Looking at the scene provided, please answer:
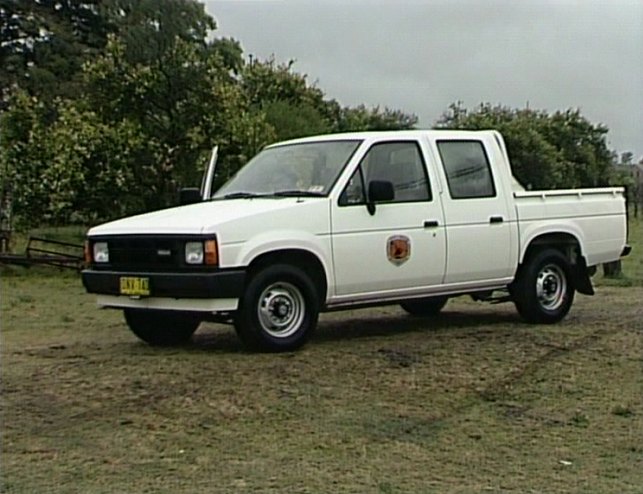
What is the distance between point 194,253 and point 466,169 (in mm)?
3059

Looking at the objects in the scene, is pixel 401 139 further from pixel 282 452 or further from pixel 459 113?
pixel 459 113

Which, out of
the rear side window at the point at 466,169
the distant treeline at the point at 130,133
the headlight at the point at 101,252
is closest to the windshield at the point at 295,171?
the rear side window at the point at 466,169

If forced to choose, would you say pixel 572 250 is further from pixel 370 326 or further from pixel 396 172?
pixel 396 172

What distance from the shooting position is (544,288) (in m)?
9.95

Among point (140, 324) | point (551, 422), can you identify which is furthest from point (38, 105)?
point (551, 422)

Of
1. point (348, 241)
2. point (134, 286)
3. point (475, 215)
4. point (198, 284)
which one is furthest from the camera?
point (475, 215)

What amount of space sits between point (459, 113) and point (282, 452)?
119 ft

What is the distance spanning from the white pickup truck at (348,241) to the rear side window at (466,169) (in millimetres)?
13

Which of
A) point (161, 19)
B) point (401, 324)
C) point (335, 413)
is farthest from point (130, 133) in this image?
point (335, 413)

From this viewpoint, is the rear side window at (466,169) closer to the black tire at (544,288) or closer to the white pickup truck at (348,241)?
the white pickup truck at (348,241)

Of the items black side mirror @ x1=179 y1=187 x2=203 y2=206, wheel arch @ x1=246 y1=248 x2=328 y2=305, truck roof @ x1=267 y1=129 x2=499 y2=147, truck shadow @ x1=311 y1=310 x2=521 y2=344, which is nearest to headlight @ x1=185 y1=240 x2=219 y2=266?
wheel arch @ x1=246 y1=248 x2=328 y2=305

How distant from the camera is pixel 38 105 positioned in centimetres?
2398

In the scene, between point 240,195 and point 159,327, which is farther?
point 240,195

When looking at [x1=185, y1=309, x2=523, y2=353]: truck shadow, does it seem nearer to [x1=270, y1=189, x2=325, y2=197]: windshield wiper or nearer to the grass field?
the grass field
